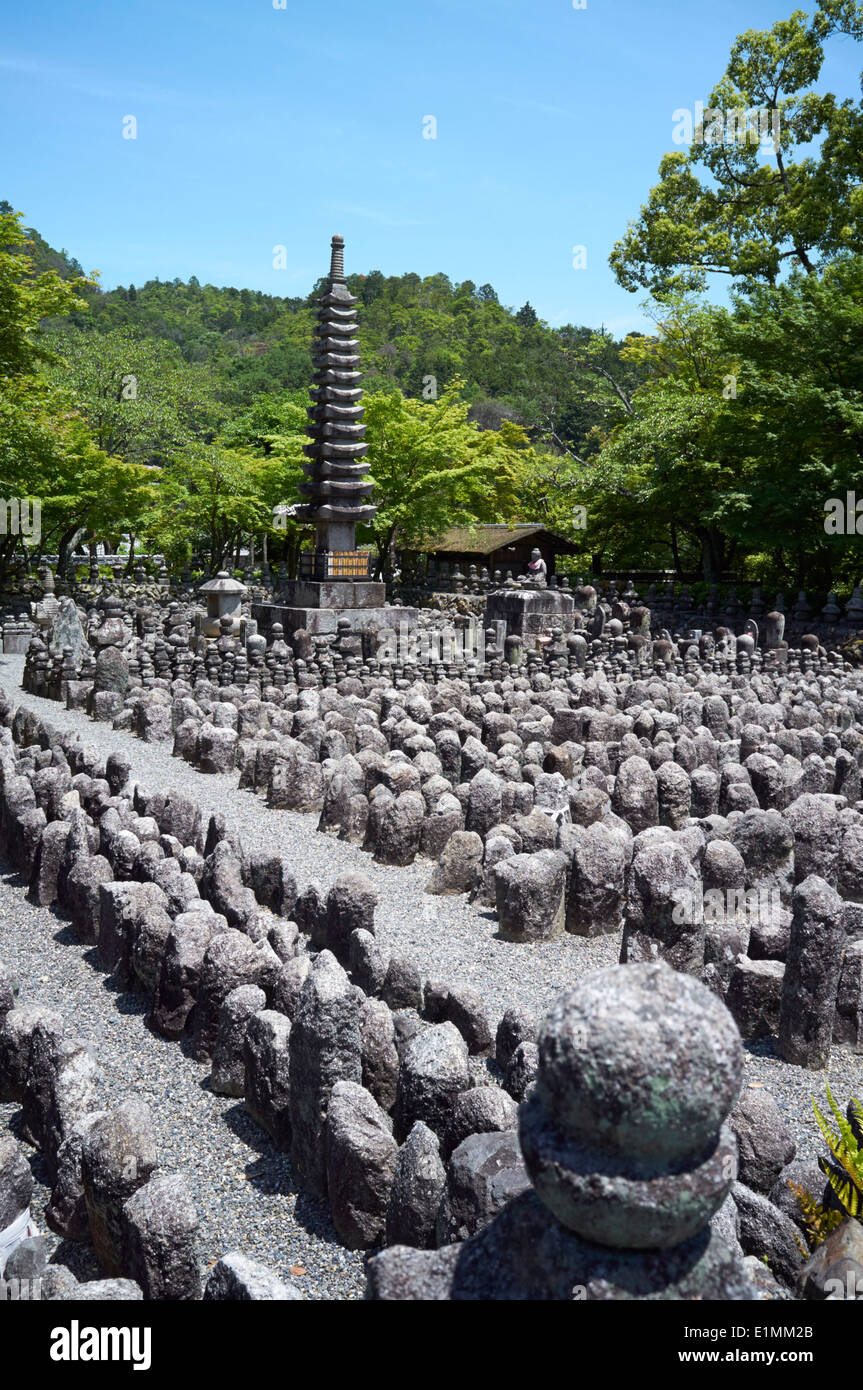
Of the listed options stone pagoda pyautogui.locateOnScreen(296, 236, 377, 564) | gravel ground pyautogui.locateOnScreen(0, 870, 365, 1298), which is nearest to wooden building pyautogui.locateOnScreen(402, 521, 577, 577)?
stone pagoda pyautogui.locateOnScreen(296, 236, 377, 564)

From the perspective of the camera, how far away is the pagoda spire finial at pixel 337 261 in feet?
78.3

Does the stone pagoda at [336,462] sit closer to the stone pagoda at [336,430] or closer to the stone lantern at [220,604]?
the stone pagoda at [336,430]

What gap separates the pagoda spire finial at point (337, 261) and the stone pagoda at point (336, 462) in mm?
23

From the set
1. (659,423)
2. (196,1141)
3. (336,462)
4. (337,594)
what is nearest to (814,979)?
(196,1141)

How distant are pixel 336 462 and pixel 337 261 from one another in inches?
192

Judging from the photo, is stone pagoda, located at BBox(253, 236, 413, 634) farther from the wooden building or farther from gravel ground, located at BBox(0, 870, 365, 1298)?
gravel ground, located at BBox(0, 870, 365, 1298)

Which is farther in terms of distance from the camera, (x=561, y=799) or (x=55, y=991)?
(x=561, y=799)

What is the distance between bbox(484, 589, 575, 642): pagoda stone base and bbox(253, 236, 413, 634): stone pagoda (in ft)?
7.24

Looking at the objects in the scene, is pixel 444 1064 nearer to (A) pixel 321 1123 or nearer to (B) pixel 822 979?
(A) pixel 321 1123
